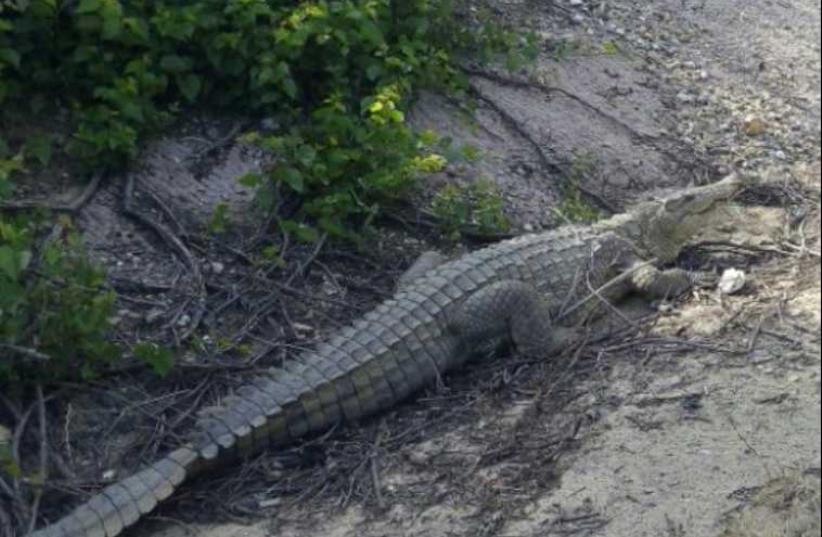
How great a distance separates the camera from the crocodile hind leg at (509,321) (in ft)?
19.3

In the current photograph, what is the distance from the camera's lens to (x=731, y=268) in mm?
6387

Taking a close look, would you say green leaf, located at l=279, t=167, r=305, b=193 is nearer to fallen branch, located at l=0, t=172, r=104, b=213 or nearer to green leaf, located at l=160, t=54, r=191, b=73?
green leaf, located at l=160, t=54, r=191, b=73

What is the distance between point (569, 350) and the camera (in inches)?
228

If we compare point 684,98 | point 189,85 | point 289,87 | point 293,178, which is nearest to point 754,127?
point 684,98

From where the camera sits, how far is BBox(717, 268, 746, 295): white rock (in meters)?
6.11

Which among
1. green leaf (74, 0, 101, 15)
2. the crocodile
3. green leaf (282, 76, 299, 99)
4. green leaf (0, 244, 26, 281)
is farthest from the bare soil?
green leaf (74, 0, 101, 15)

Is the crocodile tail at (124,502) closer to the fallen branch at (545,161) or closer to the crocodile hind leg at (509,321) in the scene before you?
the crocodile hind leg at (509,321)

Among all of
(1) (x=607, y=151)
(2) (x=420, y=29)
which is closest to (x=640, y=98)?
(1) (x=607, y=151)

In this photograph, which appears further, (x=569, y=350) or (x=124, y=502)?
(x=569, y=350)

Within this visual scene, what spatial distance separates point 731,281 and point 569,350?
91 centimetres

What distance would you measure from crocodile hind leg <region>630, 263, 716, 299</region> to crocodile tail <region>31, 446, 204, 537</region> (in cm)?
244

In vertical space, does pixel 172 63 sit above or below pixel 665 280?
above

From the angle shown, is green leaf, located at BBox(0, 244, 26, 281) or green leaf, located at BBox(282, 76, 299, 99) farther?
green leaf, located at BBox(282, 76, 299, 99)

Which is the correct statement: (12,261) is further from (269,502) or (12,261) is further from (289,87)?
(289,87)
